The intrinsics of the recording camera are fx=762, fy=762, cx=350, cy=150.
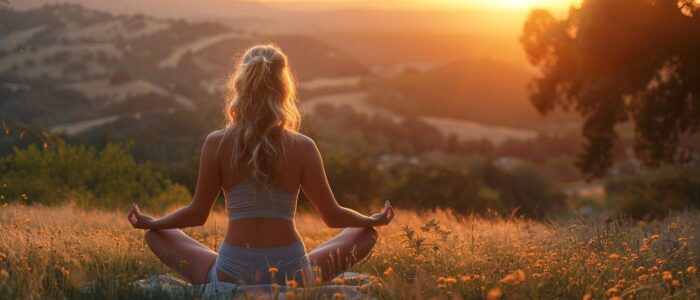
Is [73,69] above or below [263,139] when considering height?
below

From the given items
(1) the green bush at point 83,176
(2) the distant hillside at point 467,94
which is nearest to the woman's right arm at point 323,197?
(1) the green bush at point 83,176

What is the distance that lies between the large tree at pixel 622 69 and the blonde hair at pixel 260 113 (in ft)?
31.0

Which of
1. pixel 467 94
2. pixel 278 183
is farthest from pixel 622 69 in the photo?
pixel 467 94

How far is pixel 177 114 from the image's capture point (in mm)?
72938

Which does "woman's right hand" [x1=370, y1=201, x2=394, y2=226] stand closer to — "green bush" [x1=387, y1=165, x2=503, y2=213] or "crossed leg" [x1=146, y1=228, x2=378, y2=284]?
"crossed leg" [x1=146, y1=228, x2=378, y2=284]

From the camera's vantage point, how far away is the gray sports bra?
14.5 ft

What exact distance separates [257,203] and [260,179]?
0.14 m

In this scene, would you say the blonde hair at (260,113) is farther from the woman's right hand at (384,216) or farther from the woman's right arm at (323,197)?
the woman's right hand at (384,216)

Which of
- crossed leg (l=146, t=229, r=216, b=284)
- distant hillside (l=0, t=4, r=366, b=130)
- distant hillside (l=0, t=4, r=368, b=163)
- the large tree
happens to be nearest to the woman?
crossed leg (l=146, t=229, r=216, b=284)

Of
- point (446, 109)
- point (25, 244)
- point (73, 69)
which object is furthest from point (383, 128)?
point (25, 244)

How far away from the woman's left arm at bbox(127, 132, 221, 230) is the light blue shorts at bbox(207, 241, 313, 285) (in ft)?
0.91

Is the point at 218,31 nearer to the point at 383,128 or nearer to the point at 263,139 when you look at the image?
the point at 383,128

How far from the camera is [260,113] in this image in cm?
439

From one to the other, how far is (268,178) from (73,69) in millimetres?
95846
